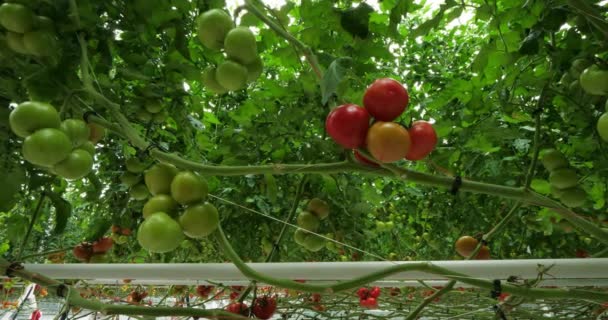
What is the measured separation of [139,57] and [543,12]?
0.80 meters

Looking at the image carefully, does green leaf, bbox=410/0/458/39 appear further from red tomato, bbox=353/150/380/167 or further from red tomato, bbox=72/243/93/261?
red tomato, bbox=72/243/93/261

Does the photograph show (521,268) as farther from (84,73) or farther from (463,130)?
(84,73)

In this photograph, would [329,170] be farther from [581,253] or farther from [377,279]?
[581,253]

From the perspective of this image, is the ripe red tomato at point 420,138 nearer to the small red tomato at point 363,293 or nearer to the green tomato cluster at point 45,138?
the green tomato cluster at point 45,138

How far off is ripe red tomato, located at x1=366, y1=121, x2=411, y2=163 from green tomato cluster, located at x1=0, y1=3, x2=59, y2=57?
533 millimetres

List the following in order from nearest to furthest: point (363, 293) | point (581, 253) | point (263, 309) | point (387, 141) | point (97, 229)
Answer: point (387, 141) → point (97, 229) → point (263, 309) → point (581, 253) → point (363, 293)

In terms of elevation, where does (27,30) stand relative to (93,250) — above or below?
above

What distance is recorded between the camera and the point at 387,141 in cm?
62

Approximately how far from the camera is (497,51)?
1005 mm

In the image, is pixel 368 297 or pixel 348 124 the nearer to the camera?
pixel 348 124

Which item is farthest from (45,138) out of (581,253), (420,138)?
(581,253)

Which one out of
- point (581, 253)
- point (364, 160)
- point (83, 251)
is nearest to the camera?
A: point (364, 160)

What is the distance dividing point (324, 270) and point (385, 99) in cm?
43

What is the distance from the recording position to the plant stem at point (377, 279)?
0.73 meters
